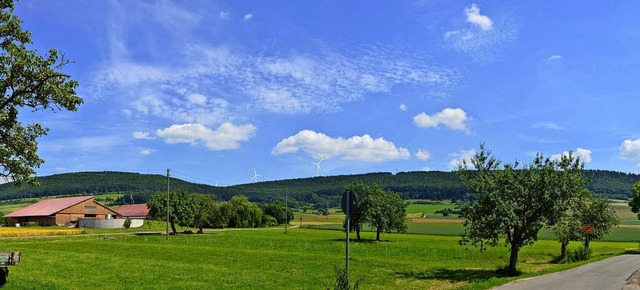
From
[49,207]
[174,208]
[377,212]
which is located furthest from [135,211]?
[377,212]

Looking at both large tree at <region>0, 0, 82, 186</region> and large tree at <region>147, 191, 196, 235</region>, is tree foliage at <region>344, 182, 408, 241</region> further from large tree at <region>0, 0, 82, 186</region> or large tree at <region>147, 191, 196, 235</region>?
large tree at <region>0, 0, 82, 186</region>

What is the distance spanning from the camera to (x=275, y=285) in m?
29.8

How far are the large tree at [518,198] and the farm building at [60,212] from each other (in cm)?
13572

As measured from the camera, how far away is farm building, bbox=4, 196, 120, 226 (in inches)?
5497

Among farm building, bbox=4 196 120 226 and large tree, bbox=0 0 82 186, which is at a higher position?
large tree, bbox=0 0 82 186

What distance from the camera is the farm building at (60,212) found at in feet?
458

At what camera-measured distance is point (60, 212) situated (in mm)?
139250

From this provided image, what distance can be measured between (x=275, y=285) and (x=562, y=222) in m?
22.4

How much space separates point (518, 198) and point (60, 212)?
139m

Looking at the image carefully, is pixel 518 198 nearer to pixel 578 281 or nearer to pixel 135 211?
pixel 578 281

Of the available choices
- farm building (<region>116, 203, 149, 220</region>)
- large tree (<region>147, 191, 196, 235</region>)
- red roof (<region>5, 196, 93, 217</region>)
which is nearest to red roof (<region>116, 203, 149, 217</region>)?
farm building (<region>116, 203, 149, 220</region>)

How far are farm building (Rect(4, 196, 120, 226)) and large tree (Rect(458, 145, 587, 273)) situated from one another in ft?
445

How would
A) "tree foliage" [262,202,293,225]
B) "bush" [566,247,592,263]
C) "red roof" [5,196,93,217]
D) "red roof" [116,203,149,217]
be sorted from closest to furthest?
"bush" [566,247,592,263]
"red roof" [5,196,93,217]
"red roof" [116,203,149,217]
"tree foliage" [262,202,293,225]

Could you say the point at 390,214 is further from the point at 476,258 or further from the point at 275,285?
the point at 275,285
